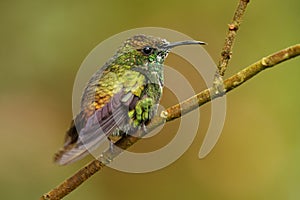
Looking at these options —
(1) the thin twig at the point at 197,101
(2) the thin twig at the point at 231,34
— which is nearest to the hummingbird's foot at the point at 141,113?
(1) the thin twig at the point at 197,101

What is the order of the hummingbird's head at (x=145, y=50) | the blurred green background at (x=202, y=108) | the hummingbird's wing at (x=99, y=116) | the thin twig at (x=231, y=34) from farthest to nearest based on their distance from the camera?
the blurred green background at (x=202, y=108) < the hummingbird's head at (x=145, y=50) < the hummingbird's wing at (x=99, y=116) < the thin twig at (x=231, y=34)

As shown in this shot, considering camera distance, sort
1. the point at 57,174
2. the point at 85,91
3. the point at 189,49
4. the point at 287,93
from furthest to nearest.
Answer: the point at 287,93
the point at 57,174
the point at 189,49
the point at 85,91

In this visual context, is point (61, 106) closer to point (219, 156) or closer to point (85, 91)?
point (219, 156)

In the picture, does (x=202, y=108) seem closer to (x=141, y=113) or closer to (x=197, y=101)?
(x=141, y=113)

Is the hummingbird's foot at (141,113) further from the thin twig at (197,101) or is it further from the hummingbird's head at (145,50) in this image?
the thin twig at (197,101)

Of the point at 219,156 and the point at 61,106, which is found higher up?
the point at 61,106

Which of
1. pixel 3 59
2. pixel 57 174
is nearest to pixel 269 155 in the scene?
pixel 57 174
